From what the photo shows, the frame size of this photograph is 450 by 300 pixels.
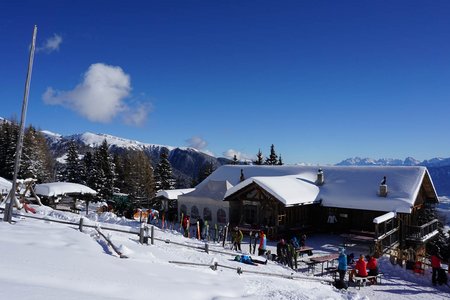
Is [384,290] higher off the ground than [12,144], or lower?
lower

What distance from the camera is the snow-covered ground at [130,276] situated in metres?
7.57

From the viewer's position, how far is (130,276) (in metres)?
9.42

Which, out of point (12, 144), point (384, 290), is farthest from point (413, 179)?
point (12, 144)

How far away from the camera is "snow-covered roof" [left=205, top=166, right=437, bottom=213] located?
24.1m

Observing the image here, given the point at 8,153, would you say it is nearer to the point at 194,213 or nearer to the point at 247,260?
the point at 194,213

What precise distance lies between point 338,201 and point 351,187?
2.07 metres

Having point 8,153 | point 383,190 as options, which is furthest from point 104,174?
point 383,190

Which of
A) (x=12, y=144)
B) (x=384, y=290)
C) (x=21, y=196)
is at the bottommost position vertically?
(x=384, y=290)

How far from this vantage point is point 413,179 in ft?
85.2

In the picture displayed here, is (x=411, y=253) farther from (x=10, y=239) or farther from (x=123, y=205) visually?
(x=123, y=205)

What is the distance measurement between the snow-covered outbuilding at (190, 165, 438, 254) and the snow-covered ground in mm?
7461

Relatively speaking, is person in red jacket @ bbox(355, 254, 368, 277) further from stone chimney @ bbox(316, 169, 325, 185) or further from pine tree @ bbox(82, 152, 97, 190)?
pine tree @ bbox(82, 152, 97, 190)

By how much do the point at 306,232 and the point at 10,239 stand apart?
19.2m

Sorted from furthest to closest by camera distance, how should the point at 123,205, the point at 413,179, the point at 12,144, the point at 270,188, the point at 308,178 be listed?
1. the point at 12,144
2. the point at 123,205
3. the point at 308,178
4. the point at 413,179
5. the point at 270,188
